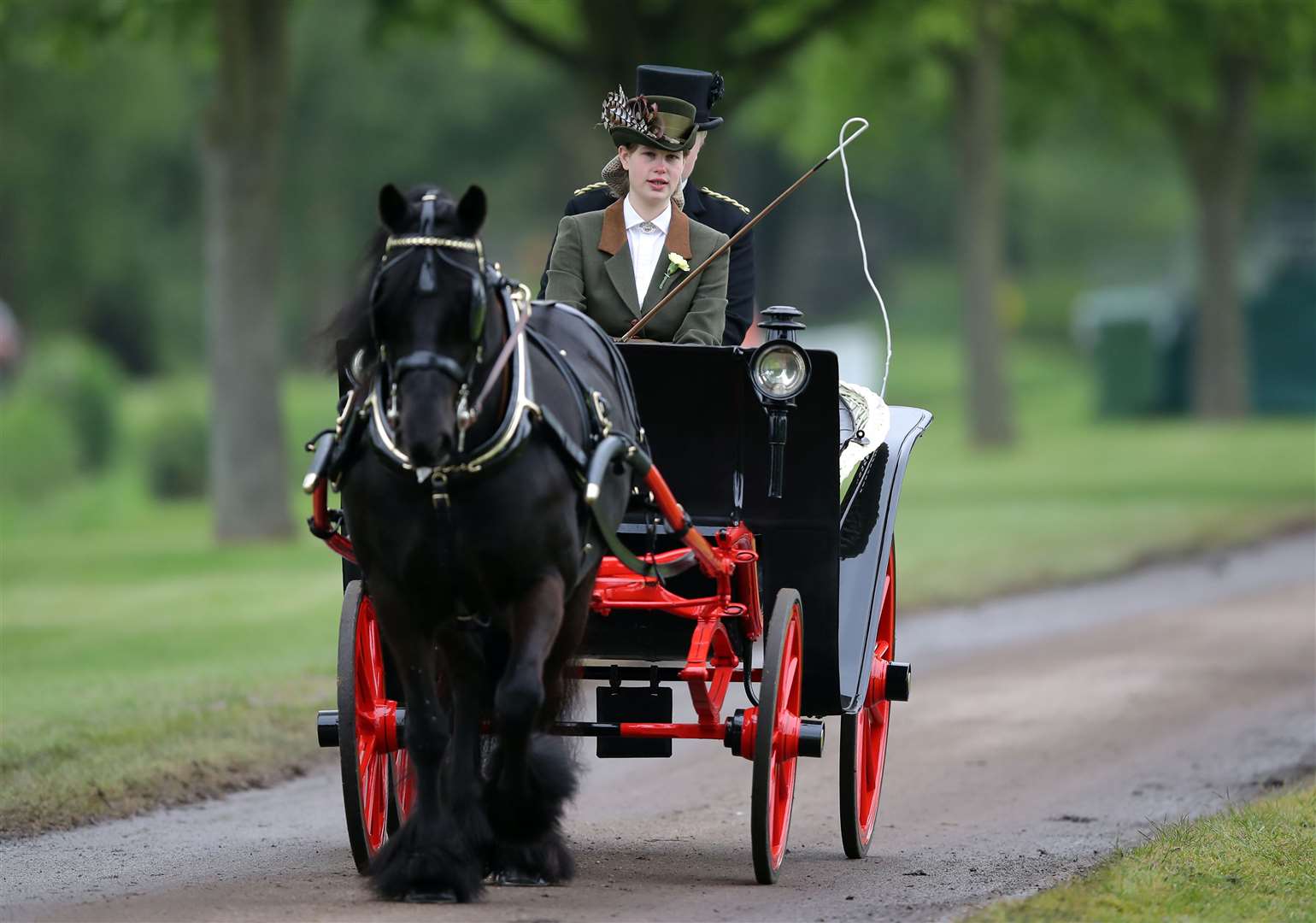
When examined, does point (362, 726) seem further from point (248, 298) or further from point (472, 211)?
point (248, 298)

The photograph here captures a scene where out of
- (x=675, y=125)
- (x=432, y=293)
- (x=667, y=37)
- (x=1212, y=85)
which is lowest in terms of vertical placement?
(x=432, y=293)

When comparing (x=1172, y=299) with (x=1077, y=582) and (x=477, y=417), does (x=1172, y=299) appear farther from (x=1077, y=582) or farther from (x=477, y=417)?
(x=477, y=417)

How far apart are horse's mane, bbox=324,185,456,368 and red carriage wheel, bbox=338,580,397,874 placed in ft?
3.63

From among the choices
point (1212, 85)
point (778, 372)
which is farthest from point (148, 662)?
point (1212, 85)

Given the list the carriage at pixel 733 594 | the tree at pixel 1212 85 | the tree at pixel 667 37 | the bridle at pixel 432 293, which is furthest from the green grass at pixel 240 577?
the tree at pixel 667 37

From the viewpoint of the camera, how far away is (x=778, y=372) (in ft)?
21.8

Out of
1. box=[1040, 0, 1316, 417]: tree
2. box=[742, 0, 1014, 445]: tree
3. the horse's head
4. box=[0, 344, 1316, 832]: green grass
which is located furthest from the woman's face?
box=[742, 0, 1014, 445]: tree

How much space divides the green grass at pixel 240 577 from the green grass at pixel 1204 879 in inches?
143

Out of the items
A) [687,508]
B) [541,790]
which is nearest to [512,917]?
[541,790]

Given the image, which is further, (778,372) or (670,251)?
(670,251)

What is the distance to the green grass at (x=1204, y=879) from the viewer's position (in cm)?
589

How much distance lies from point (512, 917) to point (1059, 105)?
2806 cm

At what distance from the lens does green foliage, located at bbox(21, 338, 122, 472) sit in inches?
949

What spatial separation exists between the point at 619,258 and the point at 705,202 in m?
0.61
